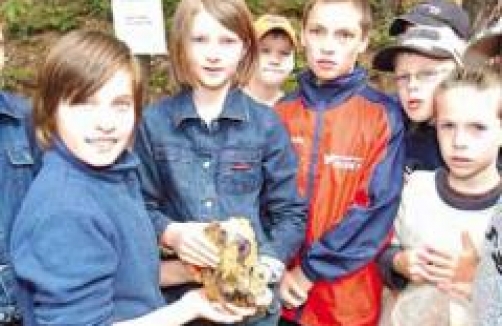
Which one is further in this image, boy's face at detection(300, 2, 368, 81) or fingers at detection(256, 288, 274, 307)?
boy's face at detection(300, 2, 368, 81)

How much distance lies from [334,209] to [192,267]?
713 mm

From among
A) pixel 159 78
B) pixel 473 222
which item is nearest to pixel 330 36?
pixel 473 222

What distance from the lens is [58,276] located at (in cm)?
248

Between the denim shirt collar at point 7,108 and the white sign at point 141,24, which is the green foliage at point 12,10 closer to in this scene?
the white sign at point 141,24

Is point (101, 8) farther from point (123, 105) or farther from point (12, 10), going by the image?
point (123, 105)

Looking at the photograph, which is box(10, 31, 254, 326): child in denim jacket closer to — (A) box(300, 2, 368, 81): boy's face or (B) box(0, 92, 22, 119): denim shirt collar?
(B) box(0, 92, 22, 119): denim shirt collar

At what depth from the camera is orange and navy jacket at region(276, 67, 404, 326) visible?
3.53 meters

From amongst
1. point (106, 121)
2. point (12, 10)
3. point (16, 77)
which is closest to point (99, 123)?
point (106, 121)

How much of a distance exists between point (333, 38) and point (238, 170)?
2.40 feet

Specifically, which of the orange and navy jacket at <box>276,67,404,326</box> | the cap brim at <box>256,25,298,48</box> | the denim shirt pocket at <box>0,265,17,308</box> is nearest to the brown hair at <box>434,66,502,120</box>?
the orange and navy jacket at <box>276,67,404,326</box>

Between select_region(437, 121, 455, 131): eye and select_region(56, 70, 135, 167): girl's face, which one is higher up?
select_region(56, 70, 135, 167): girl's face

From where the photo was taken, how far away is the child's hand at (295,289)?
3617 mm

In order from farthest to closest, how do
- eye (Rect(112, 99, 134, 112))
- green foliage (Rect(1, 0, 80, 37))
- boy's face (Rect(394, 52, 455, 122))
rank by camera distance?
1. green foliage (Rect(1, 0, 80, 37))
2. boy's face (Rect(394, 52, 455, 122))
3. eye (Rect(112, 99, 134, 112))

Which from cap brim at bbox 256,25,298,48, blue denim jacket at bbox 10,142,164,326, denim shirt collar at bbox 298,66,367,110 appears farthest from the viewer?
cap brim at bbox 256,25,298,48
